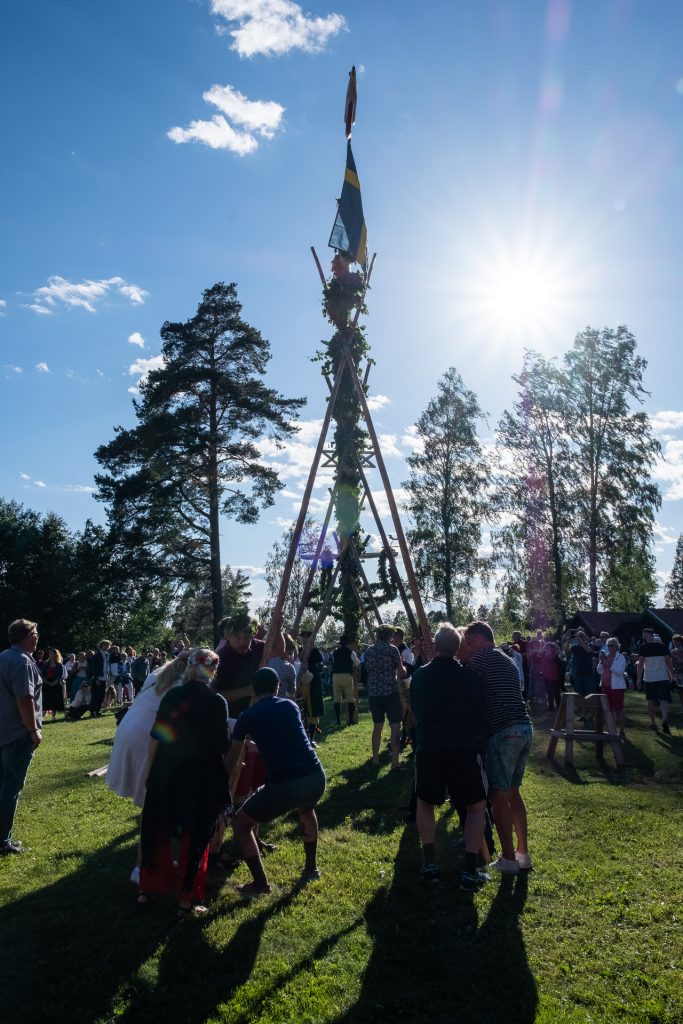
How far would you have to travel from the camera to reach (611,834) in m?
7.00

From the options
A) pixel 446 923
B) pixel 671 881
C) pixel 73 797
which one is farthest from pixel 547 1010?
pixel 73 797

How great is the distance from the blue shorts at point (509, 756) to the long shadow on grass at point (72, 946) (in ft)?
9.22

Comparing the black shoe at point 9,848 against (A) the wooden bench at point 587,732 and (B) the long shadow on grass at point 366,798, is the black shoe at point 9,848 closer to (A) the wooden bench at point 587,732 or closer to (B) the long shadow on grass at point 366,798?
(B) the long shadow on grass at point 366,798

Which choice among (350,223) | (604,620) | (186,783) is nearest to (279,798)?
(186,783)

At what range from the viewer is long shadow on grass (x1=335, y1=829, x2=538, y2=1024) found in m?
3.74

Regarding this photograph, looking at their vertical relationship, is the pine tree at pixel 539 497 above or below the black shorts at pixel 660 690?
above

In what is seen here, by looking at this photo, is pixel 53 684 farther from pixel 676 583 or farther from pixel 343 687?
pixel 676 583

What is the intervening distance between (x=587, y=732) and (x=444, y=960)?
6873 mm

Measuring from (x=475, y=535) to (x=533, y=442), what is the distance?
496cm

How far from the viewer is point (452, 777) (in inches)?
217

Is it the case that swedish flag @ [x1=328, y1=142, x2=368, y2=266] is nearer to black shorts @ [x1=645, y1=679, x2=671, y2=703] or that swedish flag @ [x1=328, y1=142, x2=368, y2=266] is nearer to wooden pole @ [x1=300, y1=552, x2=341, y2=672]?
wooden pole @ [x1=300, y1=552, x2=341, y2=672]

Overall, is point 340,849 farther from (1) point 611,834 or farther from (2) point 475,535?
(2) point 475,535

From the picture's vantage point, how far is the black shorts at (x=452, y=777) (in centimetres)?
548

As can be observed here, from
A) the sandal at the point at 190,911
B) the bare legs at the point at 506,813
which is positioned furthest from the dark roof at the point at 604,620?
the sandal at the point at 190,911
